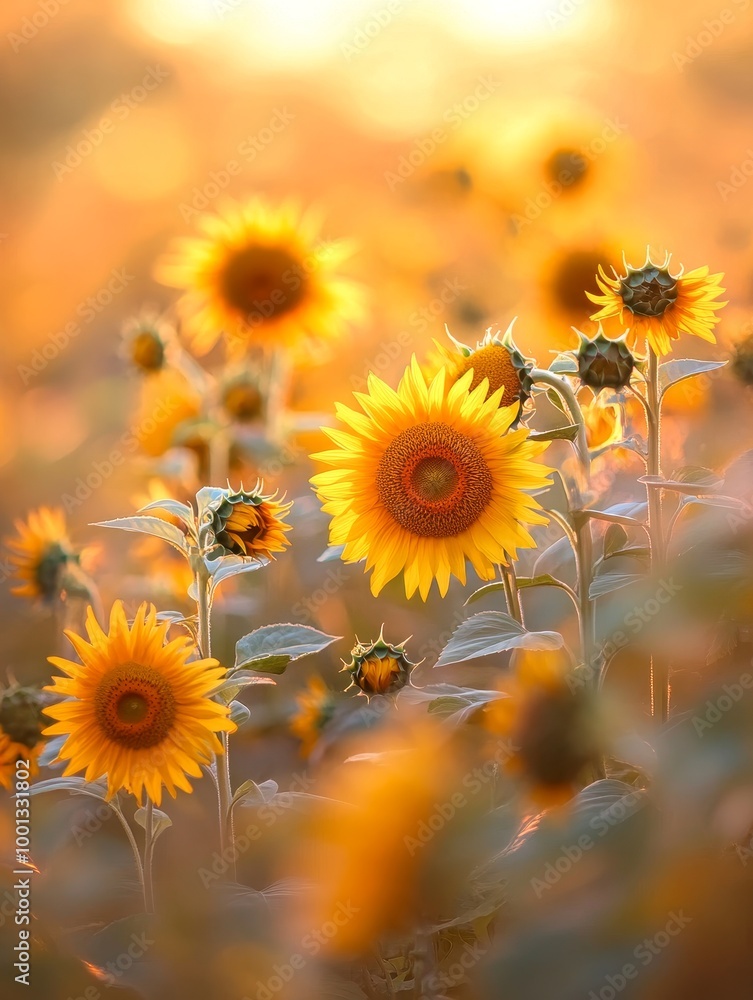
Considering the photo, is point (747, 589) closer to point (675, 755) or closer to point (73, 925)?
point (675, 755)

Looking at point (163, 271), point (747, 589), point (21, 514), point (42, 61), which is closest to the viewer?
point (747, 589)

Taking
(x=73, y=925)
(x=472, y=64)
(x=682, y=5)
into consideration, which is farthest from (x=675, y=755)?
(x=682, y=5)

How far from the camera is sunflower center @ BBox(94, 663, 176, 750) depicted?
1.93 ft

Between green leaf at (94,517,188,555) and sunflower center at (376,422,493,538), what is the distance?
0.45 feet

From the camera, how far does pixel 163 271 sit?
4.19ft

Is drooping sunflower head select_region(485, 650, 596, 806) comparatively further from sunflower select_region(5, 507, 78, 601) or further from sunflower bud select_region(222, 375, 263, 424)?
sunflower bud select_region(222, 375, 263, 424)

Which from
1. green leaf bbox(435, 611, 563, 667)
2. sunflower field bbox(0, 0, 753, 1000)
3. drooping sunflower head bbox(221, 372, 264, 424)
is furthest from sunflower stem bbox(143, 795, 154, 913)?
drooping sunflower head bbox(221, 372, 264, 424)

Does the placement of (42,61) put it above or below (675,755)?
above

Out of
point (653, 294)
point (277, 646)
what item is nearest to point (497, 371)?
point (653, 294)

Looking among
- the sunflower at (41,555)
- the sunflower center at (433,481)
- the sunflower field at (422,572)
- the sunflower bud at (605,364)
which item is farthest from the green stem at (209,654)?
the sunflower at (41,555)

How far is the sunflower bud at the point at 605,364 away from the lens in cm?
59

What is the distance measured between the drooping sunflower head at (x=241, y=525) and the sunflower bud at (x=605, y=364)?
0.69ft

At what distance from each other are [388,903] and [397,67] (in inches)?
88.8

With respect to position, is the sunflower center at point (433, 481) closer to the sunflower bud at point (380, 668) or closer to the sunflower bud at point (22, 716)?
the sunflower bud at point (380, 668)
